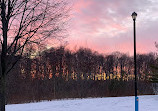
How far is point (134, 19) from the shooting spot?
11914mm

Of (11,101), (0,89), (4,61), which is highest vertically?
(4,61)

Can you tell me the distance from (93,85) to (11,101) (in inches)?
495

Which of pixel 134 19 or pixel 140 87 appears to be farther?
pixel 140 87

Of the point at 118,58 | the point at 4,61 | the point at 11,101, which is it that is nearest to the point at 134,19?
the point at 4,61

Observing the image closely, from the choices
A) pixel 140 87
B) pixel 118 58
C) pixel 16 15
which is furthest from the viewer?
pixel 118 58

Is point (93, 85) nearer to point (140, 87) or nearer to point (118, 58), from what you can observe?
point (140, 87)

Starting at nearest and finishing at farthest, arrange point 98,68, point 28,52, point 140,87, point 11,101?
point 28,52 < point 11,101 < point 140,87 < point 98,68

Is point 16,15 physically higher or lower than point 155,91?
higher

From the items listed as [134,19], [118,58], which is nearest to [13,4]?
[134,19]

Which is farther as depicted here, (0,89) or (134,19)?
(134,19)

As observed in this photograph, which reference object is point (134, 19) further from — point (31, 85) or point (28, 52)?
point (31, 85)

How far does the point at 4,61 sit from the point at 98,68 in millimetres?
71713

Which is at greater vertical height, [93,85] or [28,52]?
[28,52]

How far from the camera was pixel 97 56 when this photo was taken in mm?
79375
